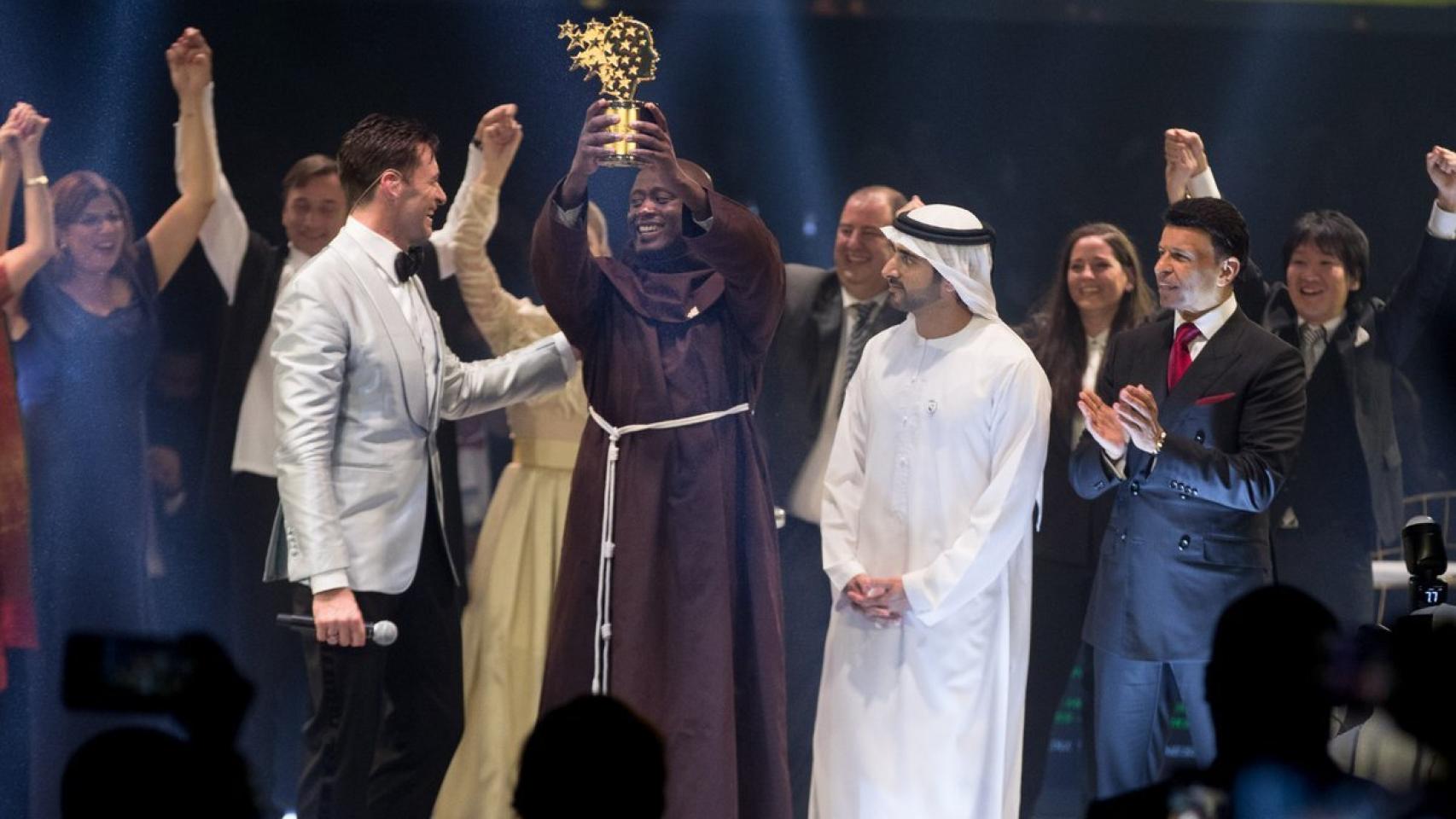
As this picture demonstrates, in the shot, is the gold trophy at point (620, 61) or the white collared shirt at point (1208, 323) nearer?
the gold trophy at point (620, 61)

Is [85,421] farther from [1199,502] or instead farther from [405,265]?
[1199,502]

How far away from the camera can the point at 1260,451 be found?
14.9 feet

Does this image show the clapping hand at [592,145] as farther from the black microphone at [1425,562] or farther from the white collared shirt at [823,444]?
the black microphone at [1425,562]

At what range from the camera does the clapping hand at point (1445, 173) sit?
5133 millimetres

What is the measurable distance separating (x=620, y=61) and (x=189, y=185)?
1.78 metres

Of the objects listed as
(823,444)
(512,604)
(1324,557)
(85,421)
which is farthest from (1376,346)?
(85,421)

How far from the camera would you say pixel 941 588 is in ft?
15.0

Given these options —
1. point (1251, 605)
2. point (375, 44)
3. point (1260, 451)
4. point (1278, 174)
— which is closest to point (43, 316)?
point (375, 44)

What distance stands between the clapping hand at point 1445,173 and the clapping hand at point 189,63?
11.5ft

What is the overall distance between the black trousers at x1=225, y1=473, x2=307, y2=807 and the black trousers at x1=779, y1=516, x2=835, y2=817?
154cm

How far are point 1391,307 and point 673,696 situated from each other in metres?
2.51

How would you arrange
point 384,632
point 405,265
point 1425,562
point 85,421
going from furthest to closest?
point 85,421
point 405,265
point 384,632
point 1425,562

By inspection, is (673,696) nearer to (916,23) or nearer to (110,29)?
(110,29)

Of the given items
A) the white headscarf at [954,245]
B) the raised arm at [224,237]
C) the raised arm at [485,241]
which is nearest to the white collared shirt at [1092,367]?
the white headscarf at [954,245]
